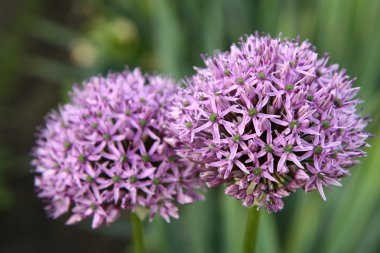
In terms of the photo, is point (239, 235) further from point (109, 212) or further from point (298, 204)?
point (109, 212)

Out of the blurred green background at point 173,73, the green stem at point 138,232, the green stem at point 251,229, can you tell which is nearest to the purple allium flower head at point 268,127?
the green stem at point 251,229

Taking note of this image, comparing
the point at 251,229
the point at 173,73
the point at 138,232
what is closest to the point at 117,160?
the point at 138,232

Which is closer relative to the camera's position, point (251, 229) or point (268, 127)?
point (268, 127)

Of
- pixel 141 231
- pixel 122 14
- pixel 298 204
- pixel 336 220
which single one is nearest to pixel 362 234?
pixel 336 220

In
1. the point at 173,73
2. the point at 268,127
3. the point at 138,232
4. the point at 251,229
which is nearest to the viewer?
the point at 268,127

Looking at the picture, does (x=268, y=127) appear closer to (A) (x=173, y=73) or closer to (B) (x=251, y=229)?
(B) (x=251, y=229)

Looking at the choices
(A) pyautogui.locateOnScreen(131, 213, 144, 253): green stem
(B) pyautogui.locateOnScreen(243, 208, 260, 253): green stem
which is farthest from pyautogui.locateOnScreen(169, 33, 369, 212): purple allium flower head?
(A) pyautogui.locateOnScreen(131, 213, 144, 253): green stem

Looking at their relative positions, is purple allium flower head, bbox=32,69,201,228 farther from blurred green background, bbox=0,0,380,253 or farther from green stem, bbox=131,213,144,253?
blurred green background, bbox=0,0,380,253

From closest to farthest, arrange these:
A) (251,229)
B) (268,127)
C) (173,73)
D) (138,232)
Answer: (268,127), (251,229), (138,232), (173,73)
